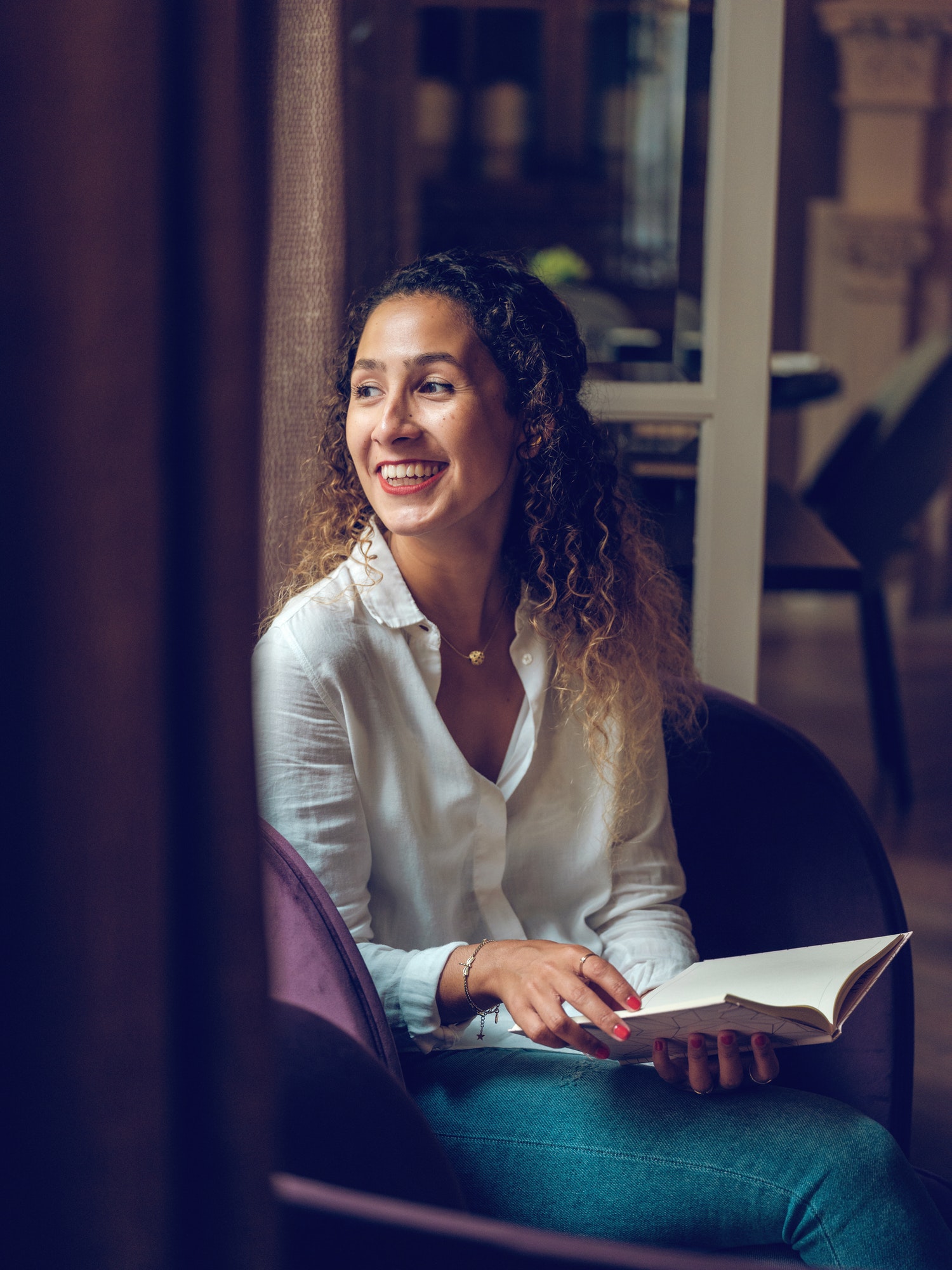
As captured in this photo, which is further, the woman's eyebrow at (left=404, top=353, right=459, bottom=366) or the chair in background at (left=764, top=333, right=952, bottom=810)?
the chair in background at (left=764, top=333, right=952, bottom=810)

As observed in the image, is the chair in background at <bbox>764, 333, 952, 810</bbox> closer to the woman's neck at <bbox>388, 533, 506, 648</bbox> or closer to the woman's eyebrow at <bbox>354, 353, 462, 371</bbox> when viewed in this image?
the woman's neck at <bbox>388, 533, 506, 648</bbox>

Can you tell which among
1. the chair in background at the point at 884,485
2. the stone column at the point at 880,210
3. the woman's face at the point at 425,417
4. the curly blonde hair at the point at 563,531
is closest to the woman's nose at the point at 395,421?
the woman's face at the point at 425,417

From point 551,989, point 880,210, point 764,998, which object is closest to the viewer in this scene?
point 764,998

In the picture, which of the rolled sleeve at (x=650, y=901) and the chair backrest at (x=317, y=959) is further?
the rolled sleeve at (x=650, y=901)

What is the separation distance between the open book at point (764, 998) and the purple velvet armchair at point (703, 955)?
16cm

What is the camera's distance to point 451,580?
120 centimetres

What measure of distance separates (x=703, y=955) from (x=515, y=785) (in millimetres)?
318

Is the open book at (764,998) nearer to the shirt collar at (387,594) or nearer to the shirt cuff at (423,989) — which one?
the shirt cuff at (423,989)

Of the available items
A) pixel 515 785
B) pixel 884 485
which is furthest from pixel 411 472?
pixel 884 485

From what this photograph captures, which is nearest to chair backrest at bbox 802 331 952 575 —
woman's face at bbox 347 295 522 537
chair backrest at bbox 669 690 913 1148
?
chair backrest at bbox 669 690 913 1148

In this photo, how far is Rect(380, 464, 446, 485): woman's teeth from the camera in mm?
1105

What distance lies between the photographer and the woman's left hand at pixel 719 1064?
963 mm

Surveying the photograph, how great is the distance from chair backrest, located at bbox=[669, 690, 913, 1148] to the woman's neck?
0.27m

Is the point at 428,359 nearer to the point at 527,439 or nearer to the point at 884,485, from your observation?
the point at 527,439
